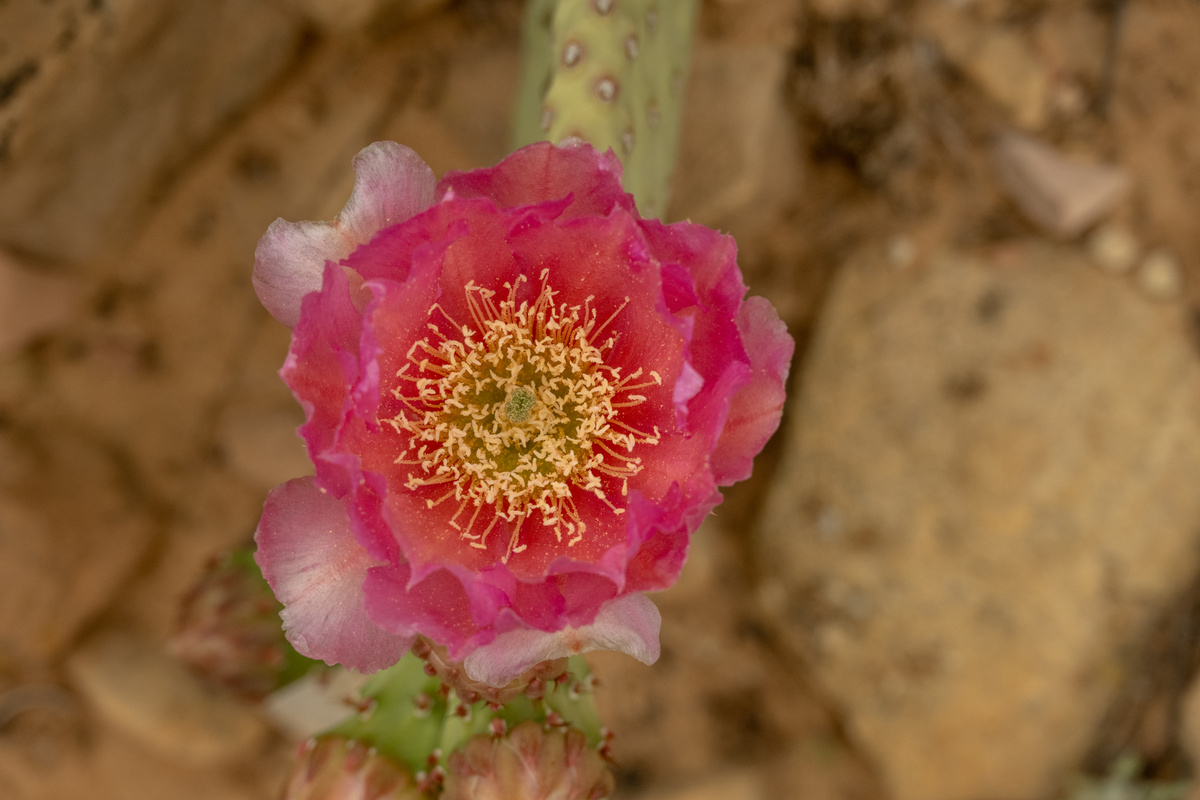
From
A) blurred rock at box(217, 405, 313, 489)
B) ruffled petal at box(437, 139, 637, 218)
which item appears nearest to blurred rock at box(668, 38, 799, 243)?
blurred rock at box(217, 405, 313, 489)

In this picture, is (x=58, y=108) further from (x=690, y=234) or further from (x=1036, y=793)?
(x=1036, y=793)

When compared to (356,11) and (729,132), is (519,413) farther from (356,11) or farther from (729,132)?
(356,11)

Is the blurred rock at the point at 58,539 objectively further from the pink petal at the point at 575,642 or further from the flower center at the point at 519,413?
the pink petal at the point at 575,642

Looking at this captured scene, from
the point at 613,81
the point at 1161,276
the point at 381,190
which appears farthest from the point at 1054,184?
the point at 381,190

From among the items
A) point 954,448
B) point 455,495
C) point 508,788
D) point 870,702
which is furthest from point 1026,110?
point 508,788

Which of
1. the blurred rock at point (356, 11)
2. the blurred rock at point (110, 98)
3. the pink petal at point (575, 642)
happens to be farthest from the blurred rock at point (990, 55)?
the pink petal at point (575, 642)
